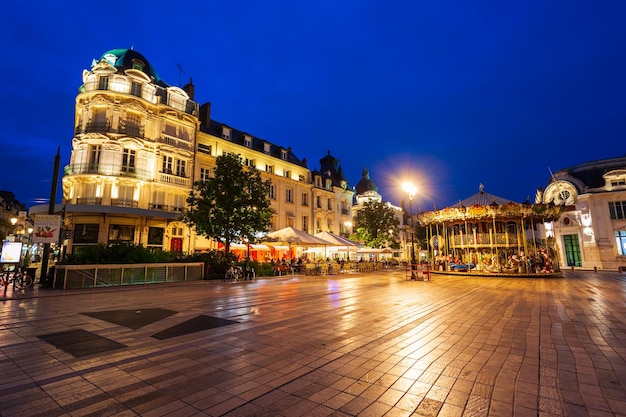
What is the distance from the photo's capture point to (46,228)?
1325cm

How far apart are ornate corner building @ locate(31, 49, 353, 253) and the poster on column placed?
31.8 ft

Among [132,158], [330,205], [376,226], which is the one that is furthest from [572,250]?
[132,158]

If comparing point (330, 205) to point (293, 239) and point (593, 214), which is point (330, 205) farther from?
point (593, 214)

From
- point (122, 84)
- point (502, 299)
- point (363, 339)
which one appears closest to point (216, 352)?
point (363, 339)

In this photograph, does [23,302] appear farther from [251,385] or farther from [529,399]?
[529,399]

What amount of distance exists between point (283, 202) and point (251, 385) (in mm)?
35052

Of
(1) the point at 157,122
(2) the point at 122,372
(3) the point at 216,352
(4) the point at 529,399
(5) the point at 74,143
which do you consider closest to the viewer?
(4) the point at 529,399

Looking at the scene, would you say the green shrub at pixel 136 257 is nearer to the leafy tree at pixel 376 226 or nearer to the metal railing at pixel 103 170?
the metal railing at pixel 103 170

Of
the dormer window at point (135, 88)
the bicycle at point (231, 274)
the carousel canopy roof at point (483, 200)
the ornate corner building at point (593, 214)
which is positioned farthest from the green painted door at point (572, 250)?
the dormer window at point (135, 88)

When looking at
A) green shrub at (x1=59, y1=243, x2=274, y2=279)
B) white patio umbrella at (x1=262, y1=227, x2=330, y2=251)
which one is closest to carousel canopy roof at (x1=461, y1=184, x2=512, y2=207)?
white patio umbrella at (x1=262, y1=227, x2=330, y2=251)

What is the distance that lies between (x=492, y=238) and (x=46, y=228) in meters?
29.0

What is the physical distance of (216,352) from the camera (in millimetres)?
4707

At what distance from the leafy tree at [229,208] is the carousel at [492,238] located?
15.2m

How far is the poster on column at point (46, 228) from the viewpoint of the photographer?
13.1 metres
